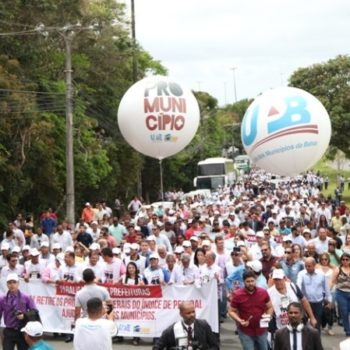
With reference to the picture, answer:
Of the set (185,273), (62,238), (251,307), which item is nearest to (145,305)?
(185,273)

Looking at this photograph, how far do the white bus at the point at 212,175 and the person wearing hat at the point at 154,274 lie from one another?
43.9m

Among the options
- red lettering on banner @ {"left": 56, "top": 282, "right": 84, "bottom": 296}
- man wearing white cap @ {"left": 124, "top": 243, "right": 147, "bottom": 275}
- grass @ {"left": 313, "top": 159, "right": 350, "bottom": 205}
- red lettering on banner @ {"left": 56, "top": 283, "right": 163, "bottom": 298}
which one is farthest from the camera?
grass @ {"left": 313, "top": 159, "right": 350, "bottom": 205}

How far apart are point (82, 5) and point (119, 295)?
2409 centimetres

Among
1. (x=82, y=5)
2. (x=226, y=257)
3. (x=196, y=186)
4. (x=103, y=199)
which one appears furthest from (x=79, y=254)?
(x=196, y=186)

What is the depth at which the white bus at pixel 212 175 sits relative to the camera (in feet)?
189

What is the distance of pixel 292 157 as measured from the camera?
63.8 feet

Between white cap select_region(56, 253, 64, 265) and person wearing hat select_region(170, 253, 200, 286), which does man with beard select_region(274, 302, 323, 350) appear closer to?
person wearing hat select_region(170, 253, 200, 286)

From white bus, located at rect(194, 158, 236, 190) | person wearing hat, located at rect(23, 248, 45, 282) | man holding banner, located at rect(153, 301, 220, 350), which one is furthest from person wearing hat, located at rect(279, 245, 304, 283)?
white bus, located at rect(194, 158, 236, 190)

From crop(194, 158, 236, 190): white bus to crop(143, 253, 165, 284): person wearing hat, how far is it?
43878 mm

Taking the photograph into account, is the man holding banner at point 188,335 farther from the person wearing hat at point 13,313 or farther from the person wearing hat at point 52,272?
the person wearing hat at point 52,272

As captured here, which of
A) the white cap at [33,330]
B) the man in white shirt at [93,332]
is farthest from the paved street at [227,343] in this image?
the white cap at [33,330]

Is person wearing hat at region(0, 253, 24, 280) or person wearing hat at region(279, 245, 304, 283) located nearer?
person wearing hat at region(279, 245, 304, 283)

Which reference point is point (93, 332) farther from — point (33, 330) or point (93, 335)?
point (33, 330)

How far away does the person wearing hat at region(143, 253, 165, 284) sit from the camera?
12.9m
